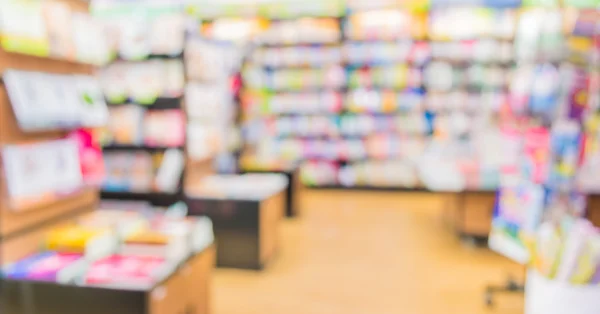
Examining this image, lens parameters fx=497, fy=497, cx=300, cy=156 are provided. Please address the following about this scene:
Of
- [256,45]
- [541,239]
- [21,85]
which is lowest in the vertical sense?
[541,239]

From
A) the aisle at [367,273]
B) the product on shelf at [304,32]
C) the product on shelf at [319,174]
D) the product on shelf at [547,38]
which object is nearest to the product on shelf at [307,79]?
the product on shelf at [304,32]

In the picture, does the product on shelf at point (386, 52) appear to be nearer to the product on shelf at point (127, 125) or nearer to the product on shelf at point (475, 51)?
the product on shelf at point (475, 51)

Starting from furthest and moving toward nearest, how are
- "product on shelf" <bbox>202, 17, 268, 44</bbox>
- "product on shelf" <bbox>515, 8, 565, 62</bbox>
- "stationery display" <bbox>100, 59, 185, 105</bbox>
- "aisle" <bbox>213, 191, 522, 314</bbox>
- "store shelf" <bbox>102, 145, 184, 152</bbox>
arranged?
1. "product on shelf" <bbox>202, 17, 268, 44</bbox>
2. "store shelf" <bbox>102, 145, 184, 152</bbox>
3. "stationery display" <bbox>100, 59, 185, 105</bbox>
4. "aisle" <bbox>213, 191, 522, 314</bbox>
5. "product on shelf" <bbox>515, 8, 565, 62</bbox>

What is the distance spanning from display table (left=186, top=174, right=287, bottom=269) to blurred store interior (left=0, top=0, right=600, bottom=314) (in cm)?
2

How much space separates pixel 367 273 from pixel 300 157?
12.8 feet

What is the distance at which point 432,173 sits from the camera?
3.89 meters

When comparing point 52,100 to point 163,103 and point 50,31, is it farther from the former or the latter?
point 163,103

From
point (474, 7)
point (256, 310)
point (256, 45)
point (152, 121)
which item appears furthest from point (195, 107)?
point (474, 7)

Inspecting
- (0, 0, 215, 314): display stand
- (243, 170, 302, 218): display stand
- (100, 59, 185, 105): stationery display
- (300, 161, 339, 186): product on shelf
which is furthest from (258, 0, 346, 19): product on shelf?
(0, 0, 215, 314): display stand

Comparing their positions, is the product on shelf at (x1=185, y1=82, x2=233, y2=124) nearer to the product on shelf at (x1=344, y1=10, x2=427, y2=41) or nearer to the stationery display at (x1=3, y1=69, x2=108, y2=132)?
the stationery display at (x1=3, y1=69, x2=108, y2=132)

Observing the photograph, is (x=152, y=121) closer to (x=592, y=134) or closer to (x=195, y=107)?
(x=195, y=107)

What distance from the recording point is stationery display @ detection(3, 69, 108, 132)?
2162 millimetres

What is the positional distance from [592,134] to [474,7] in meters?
4.73

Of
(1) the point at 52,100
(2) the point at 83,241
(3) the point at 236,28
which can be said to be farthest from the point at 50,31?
(3) the point at 236,28
